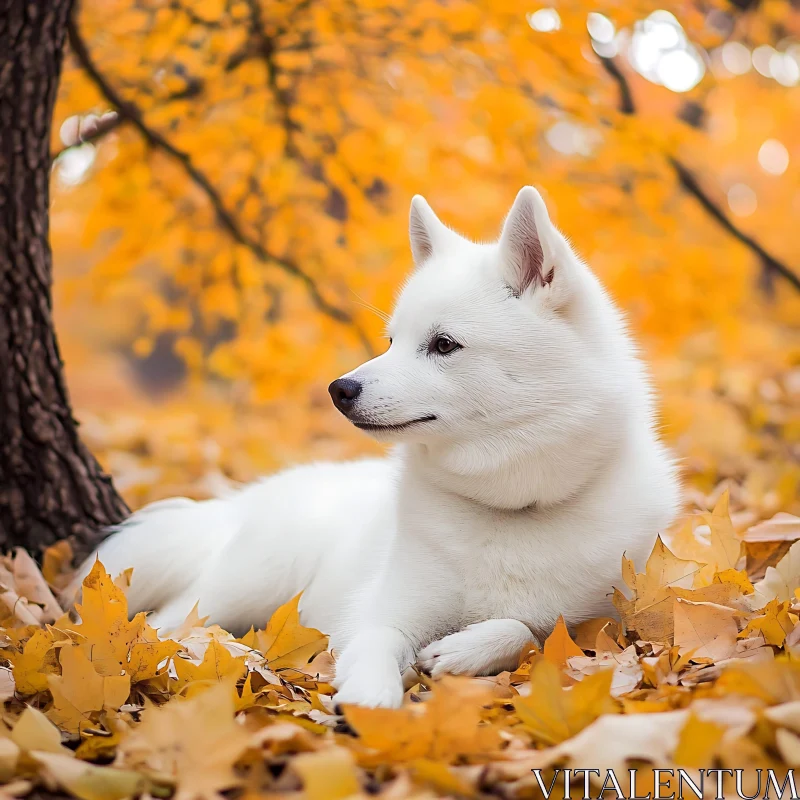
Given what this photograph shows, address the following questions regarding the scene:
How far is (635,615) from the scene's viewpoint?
2014mm

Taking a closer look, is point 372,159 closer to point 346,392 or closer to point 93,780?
point 346,392

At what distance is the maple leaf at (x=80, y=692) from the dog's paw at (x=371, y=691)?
1.49 feet

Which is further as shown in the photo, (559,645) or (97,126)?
(97,126)

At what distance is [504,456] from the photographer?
208cm

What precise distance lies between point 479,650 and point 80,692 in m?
0.87

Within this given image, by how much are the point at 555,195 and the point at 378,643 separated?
344cm

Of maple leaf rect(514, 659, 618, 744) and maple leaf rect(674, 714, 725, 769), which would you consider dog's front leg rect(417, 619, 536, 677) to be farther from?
maple leaf rect(674, 714, 725, 769)

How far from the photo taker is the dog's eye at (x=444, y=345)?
2.15m

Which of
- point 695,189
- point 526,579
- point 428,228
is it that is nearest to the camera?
point 526,579

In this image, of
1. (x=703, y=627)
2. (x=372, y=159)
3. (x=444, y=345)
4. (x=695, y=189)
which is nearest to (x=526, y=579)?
(x=703, y=627)

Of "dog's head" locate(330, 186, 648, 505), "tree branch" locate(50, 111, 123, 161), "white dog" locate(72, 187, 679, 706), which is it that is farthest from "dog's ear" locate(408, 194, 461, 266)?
"tree branch" locate(50, 111, 123, 161)

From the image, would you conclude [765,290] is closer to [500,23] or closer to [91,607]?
[500,23]

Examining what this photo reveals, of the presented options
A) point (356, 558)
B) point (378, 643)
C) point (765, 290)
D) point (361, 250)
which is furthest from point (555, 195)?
point (765, 290)

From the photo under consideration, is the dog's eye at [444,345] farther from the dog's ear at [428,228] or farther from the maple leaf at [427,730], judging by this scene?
the maple leaf at [427,730]
